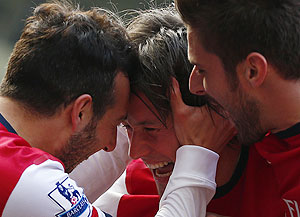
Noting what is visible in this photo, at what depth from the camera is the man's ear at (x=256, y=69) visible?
130 cm

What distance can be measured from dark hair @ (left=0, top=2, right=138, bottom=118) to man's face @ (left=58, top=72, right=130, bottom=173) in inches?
1.0

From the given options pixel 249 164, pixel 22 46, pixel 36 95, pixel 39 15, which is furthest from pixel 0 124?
pixel 249 164

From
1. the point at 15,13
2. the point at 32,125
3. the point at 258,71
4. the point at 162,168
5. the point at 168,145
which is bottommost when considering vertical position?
the point at 15,13

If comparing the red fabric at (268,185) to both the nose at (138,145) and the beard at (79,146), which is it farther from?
the beard at (79,146)

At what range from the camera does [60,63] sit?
1519mm

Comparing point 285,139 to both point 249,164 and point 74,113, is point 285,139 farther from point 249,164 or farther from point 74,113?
point 74,113

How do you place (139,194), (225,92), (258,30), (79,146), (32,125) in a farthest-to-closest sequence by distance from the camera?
(139,194), (79,146), (32,125), (225,92), (258,30)

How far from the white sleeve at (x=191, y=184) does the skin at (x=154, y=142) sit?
0.15 metres

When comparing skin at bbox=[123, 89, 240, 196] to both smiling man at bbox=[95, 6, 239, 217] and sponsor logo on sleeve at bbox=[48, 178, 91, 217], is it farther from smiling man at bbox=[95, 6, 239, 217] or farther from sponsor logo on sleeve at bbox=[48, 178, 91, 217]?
sponsor logo on sleeve at bbox=[48, 178, 91, 217]

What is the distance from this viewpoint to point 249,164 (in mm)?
1605

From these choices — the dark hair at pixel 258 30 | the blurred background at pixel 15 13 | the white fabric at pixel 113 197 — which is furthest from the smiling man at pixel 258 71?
the blurred background at pixel 15 13

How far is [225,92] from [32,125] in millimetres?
543

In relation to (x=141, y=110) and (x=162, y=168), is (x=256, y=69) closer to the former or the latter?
(x=141, y=110)

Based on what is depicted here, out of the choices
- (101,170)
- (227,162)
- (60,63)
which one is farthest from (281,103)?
(101,170)
